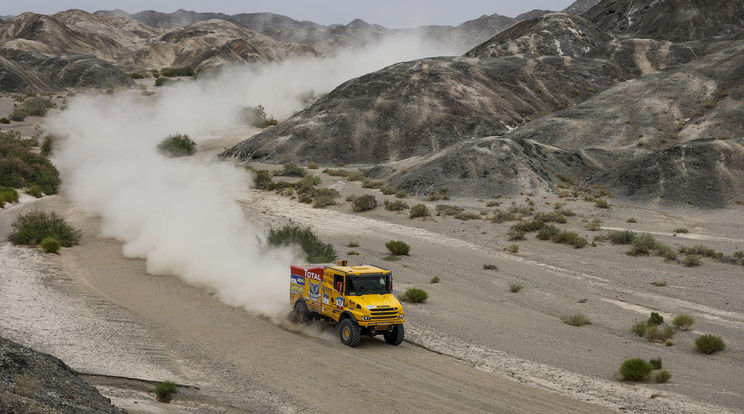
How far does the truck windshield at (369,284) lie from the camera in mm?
17203

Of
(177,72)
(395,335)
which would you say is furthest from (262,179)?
(177,72)

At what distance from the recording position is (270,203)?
42781 mm

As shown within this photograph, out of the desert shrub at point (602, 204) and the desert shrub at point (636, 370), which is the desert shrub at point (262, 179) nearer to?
the desert shrub at point (602, 204)

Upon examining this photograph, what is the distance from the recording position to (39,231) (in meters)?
28.2

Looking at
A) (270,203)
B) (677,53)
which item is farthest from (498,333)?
(677,53)

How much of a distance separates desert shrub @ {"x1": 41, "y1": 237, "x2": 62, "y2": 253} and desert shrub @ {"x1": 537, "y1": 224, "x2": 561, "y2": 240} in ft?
74.7

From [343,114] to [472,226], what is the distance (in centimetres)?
3357

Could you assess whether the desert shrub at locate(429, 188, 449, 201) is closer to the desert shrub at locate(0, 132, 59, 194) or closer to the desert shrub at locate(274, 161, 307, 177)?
the desert shrub at locate(274, 161, 307, 177)

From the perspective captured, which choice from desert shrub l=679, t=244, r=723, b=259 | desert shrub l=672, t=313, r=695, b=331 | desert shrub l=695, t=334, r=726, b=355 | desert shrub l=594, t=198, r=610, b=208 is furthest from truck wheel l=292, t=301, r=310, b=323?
desert shrub l=594, t=198, r=610, b=208

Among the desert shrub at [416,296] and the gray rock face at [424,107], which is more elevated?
the gray rock face at [424,107]

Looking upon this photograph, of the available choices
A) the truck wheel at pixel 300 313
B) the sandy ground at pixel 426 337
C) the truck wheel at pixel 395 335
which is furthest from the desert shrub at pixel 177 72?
the truck wheel at pixel 395 335

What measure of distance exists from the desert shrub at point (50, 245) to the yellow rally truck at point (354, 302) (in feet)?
45.9

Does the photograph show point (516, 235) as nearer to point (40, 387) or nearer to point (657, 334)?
point (657, 334)

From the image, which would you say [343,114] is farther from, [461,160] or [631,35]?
[631,35]
